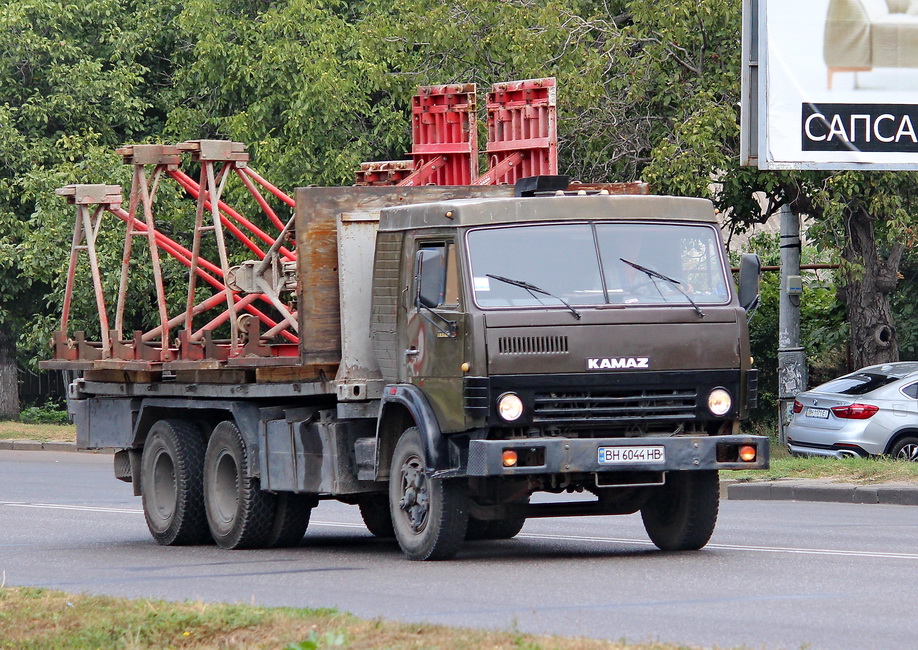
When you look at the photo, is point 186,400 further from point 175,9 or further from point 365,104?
point 175,9

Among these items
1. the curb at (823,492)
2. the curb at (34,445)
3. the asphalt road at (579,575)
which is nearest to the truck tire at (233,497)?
the asphalt road at (579,575)

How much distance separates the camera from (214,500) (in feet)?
47.3

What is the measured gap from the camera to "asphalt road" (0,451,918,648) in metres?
8.80

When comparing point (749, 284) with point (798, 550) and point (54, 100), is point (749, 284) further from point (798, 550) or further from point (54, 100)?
point (54, 100)

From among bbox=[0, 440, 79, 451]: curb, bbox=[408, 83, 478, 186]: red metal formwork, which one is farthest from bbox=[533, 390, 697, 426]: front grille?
bbox=[0, 440, 79, 451]: curb

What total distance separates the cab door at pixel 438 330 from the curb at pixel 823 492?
712cm

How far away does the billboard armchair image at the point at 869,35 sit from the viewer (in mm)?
19922

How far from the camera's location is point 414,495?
12008mm

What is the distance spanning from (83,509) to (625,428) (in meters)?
8.40

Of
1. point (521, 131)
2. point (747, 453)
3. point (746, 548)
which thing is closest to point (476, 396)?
point (747, 453)

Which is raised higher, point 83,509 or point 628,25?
point 628,25

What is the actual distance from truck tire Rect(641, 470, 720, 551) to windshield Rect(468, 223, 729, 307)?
4.23 ft

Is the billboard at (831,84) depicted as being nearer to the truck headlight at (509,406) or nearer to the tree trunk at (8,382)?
the truck headlight at (509,406)

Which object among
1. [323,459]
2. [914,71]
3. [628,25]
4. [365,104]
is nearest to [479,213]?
[323,459]
